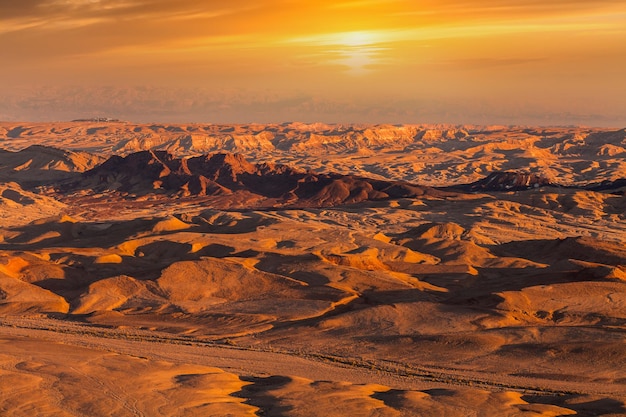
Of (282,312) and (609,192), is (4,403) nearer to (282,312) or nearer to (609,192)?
(282,312)

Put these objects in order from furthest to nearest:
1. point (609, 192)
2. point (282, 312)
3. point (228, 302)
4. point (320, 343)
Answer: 1. point (609, 192)
2. point (228, 302)
3. point (282, 312)
4. point (320, 343)

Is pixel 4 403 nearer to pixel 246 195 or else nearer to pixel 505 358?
pixel 505 358

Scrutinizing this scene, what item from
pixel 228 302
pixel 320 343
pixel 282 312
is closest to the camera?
pixel 320 343

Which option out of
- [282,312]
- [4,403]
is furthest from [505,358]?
[4,403]

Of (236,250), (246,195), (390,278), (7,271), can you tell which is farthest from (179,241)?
(246,195)

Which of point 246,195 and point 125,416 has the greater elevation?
point 125,416

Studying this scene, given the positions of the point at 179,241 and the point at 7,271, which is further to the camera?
the point at 179,241

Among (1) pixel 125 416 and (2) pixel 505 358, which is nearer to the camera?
(1) pixel 125 416

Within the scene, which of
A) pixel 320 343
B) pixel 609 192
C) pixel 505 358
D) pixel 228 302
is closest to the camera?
pixel 505 358

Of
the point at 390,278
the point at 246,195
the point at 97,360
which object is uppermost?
the point at 97,360
